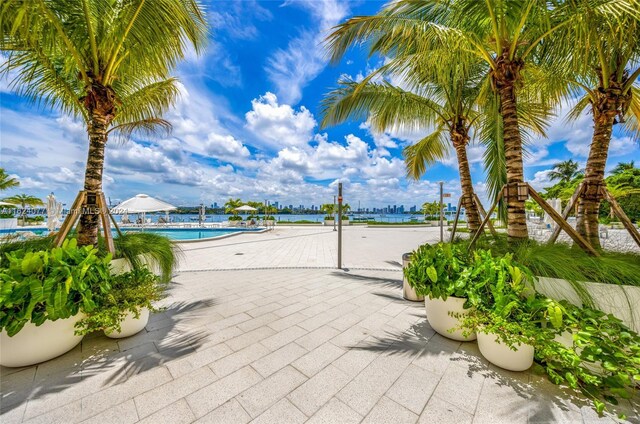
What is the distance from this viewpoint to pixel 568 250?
2.98 meters

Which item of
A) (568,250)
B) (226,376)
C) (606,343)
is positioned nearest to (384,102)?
(568,250)

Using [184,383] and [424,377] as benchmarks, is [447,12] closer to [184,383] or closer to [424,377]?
[424,377]

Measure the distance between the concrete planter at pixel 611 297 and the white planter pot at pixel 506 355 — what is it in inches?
26.5

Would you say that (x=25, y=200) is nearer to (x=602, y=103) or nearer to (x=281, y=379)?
(x=281, y=379)

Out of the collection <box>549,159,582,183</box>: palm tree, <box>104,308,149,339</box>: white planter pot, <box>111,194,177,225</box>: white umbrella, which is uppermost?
<box>549,159,582,183</box>: palm tree

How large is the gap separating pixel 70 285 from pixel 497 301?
146 inches

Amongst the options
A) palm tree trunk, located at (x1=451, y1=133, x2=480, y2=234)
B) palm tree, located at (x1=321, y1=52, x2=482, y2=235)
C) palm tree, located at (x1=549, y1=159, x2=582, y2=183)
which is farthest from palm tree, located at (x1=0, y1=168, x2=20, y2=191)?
palm tree, located at (x1=549, y1=159, x2=582, y2=183)

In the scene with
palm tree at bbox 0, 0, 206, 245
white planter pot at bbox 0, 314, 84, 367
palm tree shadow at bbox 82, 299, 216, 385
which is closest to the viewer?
white planter pot at bbox 0, 314, 84, 367

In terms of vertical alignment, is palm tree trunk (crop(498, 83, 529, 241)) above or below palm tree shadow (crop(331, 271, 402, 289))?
above

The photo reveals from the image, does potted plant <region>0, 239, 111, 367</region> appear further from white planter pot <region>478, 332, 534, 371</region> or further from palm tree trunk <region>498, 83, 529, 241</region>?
palm tree trunk <region>498, 83, 529, 241</region>

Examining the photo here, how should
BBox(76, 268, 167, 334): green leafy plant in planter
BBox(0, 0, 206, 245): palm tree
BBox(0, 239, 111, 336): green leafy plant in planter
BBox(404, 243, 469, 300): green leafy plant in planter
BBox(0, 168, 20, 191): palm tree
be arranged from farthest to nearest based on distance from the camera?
BBox(0, 168, 20, 191): palm tree, BBox(0, 0, 206, 245): palm tree, BBox(404, 243, 469, 300): green leafy plant in planter, BBox(76, 268, 167, 334): green leafy plant in planter, BBox(0, 239, 111, 336): green leafy plant in planter

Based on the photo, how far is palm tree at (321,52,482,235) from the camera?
455cm

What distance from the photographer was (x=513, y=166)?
3225 mm

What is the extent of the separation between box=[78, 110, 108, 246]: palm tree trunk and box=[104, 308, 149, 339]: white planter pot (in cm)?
147
